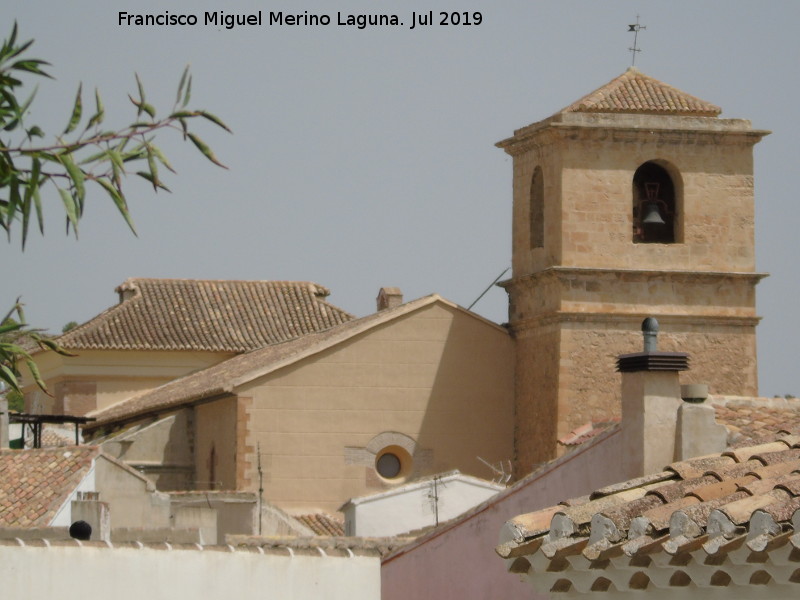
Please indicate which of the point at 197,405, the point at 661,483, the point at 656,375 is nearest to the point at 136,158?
the point at 661,483

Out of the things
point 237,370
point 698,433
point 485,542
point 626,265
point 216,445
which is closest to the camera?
point 698,433

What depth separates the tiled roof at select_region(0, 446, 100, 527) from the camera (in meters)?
22.8

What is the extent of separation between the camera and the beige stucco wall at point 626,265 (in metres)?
30.7

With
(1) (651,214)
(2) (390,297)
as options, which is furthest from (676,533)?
(2) (390,297)

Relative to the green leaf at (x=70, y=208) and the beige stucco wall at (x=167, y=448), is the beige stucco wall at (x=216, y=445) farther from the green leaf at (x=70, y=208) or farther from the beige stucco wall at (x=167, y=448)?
the green leaf at (x=70, y=208)

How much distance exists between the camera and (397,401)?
105 ft

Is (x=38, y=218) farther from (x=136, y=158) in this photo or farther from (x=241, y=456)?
(x=241, y=456)

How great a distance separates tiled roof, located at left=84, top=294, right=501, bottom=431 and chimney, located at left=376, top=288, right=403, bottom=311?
2432 mm

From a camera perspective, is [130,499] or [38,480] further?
[130,499]

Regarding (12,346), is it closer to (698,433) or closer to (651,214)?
(698,433)

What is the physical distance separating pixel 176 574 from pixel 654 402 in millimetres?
4075

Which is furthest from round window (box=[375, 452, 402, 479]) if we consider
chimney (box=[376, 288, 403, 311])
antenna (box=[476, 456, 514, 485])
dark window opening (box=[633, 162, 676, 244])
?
chimney (box=[376, 288, 403, 311])

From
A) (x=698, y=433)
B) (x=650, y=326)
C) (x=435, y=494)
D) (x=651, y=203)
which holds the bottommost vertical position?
(x=435, y=494)

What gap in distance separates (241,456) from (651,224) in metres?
7.98
